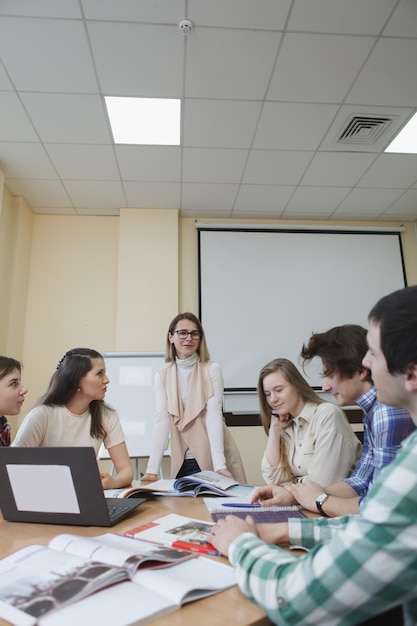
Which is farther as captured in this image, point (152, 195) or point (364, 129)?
point (152, 195)

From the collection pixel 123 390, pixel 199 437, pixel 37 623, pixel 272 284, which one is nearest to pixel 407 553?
pixel 37 623

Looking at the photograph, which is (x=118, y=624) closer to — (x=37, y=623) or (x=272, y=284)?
(x=37, y=623)

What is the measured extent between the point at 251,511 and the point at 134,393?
2.30 meters

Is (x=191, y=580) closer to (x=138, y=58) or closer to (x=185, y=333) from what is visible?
(x=185, y=333)

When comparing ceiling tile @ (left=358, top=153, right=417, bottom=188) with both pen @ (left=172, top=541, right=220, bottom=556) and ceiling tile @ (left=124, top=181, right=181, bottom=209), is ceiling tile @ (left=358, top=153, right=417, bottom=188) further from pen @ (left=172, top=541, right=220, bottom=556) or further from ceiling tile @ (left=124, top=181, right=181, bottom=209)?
pen @ (left=172, top=541, right=220, bottom=556)

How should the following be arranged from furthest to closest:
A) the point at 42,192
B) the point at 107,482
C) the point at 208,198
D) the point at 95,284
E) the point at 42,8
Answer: the point at 95,284, the point at 208,198, the point at 42,192, the point at 42,8, the point at 107,482

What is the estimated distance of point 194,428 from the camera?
6.94 feet

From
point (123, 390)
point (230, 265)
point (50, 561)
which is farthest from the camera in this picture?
point (230, 265)

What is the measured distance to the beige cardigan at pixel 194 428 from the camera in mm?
2098

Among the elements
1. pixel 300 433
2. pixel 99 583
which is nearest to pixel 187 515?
pixel 99 583

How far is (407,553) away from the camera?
518 mm

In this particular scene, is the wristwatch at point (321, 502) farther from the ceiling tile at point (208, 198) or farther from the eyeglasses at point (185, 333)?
the ceiling tile at point (208, 198)

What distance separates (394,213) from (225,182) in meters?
1.71

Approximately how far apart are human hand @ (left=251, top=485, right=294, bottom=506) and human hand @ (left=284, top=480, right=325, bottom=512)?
2cm
